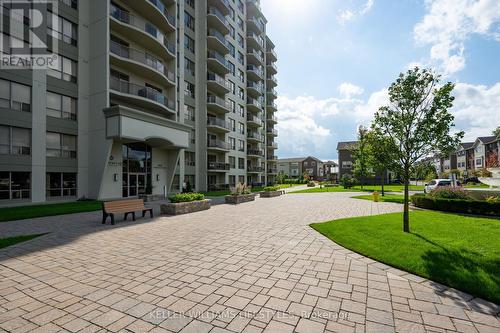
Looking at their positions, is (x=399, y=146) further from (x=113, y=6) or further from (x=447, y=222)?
(x=113, y=6)

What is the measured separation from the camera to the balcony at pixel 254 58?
147 ft

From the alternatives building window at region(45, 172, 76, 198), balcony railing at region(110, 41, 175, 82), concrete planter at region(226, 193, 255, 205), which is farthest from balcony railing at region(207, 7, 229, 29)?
concrete planter at region(226, 193, 255, 205)

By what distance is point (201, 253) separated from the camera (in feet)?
20.4

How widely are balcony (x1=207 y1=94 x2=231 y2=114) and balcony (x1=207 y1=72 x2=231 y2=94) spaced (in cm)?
110

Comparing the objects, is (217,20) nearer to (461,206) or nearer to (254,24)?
(254,24)

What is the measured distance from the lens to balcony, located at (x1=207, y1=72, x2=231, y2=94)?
3316cm

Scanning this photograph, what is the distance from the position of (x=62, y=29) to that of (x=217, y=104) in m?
17.7

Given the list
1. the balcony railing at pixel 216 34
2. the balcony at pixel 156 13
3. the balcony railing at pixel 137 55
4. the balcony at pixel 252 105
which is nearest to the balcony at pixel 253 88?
the balcony at pixel 252 105

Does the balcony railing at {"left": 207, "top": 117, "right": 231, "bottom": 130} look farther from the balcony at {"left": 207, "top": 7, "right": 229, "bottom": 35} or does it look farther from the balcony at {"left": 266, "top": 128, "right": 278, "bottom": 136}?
the balcony at {"left": 266, "top": 128, "right": 278, "bottom": 136}

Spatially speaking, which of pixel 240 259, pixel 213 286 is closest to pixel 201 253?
pixel 240 259

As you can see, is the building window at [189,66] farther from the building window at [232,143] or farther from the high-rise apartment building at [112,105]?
the building window at [232,143]

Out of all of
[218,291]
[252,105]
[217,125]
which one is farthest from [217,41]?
[218,291]

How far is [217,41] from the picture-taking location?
33.7 metres

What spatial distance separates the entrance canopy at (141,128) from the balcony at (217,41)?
16.1m
